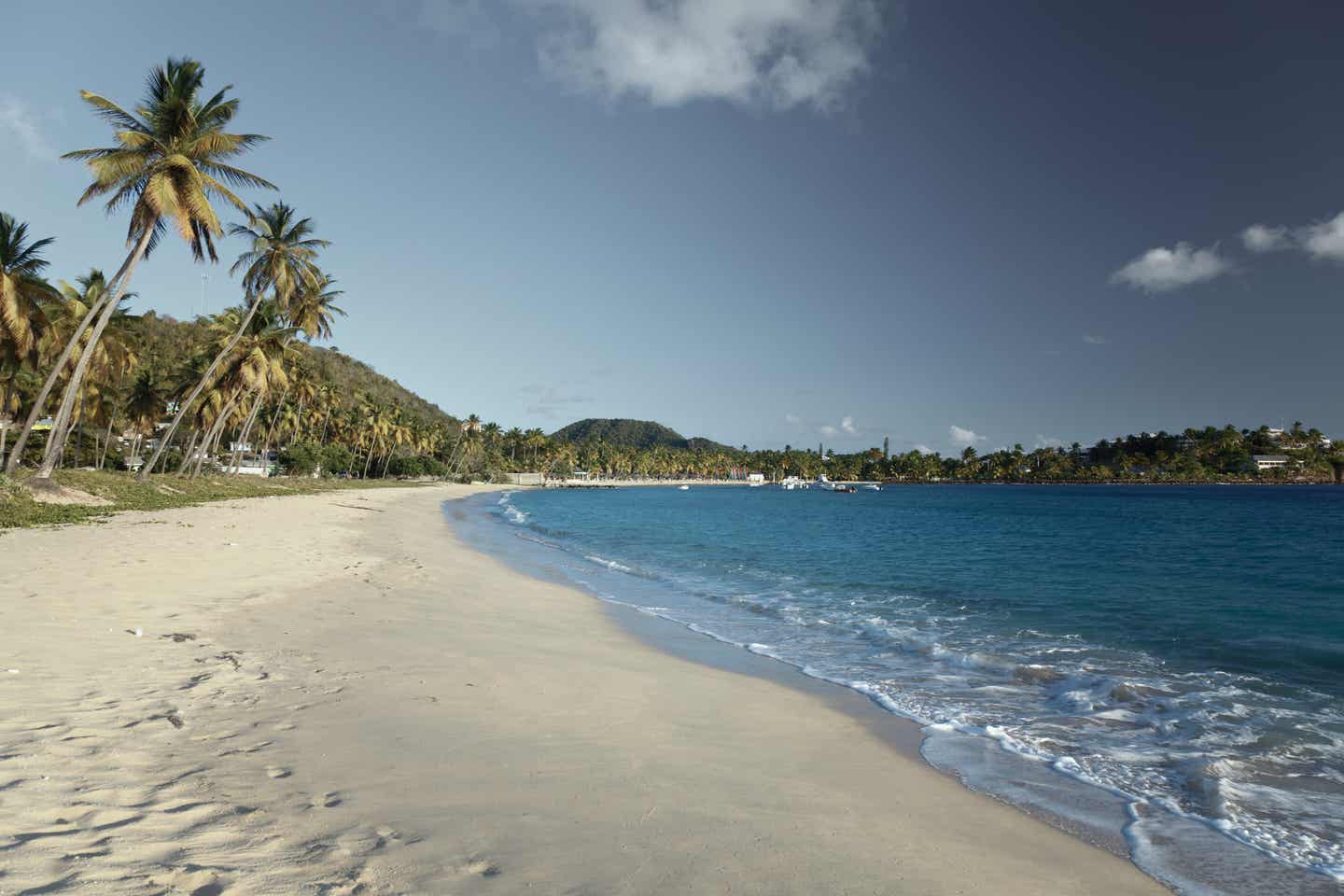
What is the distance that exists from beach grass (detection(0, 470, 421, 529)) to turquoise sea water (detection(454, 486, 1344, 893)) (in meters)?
12.3

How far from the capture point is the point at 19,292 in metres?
26.8

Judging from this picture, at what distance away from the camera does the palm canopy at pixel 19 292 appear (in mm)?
26016

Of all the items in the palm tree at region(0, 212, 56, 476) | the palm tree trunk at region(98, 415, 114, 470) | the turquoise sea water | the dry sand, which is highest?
the palm tree at region(0, 212, 56, 476)

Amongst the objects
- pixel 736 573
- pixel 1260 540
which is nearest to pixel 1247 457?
pixel 1260 540

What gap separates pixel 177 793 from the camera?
13.0 feet

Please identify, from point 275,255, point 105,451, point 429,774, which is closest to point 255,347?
point 275,255

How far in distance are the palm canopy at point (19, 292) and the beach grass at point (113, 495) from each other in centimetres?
574

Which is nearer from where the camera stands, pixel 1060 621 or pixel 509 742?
pixel 509 742

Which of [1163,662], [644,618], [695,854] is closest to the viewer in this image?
[695,854]

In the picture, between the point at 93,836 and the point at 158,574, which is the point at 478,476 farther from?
the point at 93,836

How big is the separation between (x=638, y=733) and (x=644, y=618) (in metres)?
7.11

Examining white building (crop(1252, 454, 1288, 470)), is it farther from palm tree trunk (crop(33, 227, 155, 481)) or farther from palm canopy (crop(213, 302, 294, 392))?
palm tree trunk (crop(33, 227, 155, 481))

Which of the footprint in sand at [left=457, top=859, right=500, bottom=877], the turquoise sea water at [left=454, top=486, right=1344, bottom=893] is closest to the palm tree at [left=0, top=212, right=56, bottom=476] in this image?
the turquoise sea water at [left=454, top=486, right=1344, bottom=893]

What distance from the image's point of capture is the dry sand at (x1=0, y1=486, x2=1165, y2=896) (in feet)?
11.4
